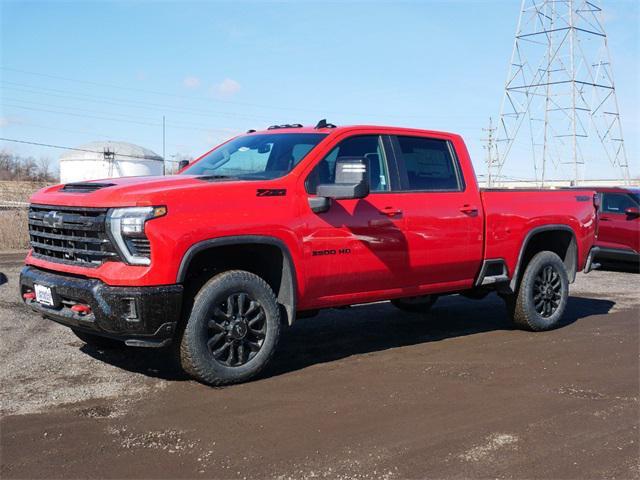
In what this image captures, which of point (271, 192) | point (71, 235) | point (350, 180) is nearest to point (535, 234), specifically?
point (350, 180)

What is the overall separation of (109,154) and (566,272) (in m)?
49.0

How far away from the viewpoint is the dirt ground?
3.83m

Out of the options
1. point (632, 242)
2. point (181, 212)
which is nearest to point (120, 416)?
point (181, 212)

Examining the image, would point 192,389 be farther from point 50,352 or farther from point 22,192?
point 22,192

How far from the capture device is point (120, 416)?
4551 mm

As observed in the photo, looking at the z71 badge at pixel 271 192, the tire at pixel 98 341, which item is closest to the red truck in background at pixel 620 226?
the z71 badge at pixel 271 192

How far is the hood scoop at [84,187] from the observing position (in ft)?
17.4

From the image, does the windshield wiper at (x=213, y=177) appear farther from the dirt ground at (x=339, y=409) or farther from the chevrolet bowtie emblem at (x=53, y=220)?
the dirt ground at (x=339, y=409)

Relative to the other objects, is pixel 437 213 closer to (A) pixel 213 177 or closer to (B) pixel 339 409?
(A) pixel 213 177

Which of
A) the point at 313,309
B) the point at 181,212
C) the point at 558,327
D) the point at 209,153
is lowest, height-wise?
the point at 558,327

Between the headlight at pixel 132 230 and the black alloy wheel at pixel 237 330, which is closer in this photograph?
the headlight at pixel 132 230

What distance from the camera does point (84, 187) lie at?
5410 millimetres

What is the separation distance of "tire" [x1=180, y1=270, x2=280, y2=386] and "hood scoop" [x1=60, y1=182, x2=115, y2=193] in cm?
110

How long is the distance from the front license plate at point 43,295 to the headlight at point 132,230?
0.79m
